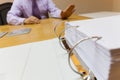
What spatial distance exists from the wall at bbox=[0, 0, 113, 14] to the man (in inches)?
42.9

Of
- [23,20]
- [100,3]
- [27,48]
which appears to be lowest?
[100,3]

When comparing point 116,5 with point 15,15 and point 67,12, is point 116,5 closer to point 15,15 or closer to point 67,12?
point 67,12

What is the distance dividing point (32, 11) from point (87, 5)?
4.73 ft

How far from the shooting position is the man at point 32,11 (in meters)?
1.58

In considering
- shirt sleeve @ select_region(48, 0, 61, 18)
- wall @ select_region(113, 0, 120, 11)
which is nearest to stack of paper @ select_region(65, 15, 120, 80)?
shirt sleeve @ select_region(48, 0, 61, 18)

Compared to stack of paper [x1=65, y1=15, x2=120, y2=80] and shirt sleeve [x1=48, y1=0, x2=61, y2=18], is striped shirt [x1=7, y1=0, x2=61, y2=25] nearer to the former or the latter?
shirt sleeve [x1=48, y1=0, x2=61, y2=18]

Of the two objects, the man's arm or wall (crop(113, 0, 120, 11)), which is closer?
the man's arm

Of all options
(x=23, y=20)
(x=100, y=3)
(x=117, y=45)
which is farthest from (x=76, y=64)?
(x=100, y=3)

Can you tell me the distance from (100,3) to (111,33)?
2807mm

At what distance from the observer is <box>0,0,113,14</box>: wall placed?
2.97 m

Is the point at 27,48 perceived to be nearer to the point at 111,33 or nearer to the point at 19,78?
the point at 19,78

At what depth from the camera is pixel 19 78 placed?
459mm

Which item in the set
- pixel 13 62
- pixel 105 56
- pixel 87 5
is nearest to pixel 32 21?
pixel 13 62

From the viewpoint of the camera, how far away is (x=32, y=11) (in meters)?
1.79
